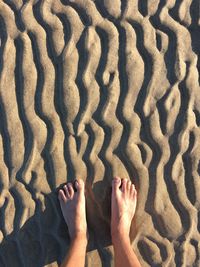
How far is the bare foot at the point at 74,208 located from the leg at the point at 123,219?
0.17m

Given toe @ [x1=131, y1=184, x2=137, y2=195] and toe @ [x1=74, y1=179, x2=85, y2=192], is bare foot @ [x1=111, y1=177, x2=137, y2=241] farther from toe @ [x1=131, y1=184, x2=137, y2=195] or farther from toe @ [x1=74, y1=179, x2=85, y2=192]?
toe @ [x1=74, y1=179, x2=85, y2=192]

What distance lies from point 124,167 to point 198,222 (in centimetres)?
54

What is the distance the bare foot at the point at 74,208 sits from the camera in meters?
2.51

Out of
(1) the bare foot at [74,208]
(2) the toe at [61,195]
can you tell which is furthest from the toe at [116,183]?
(2) the toe at [61,195]

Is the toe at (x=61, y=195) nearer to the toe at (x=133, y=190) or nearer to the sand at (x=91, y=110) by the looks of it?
the sand at (x=91, y=110)

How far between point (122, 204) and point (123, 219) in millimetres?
86

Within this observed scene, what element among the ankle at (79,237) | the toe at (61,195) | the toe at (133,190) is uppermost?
the toe at (61,195)

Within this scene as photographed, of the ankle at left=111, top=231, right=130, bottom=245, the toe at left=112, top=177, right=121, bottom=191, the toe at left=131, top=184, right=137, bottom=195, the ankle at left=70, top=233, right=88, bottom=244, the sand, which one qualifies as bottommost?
the ankle at left=111, top=231, right=130, bottom=245

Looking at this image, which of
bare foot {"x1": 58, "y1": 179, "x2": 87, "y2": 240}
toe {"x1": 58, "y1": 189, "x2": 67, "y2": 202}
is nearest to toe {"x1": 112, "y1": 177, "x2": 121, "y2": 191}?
bare foot {"x1": 58, "y1": 179, "x2": 87, "y2": 240}

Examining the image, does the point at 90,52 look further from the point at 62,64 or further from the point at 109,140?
the point at 109,140

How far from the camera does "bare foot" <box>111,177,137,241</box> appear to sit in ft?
8.29

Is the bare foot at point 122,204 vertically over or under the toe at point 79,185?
under

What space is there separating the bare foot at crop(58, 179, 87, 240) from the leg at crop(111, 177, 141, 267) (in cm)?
17

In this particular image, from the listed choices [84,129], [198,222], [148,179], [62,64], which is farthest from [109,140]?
[198,222]
